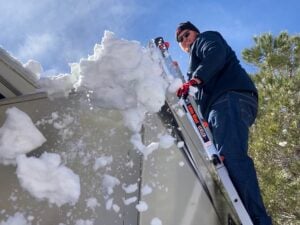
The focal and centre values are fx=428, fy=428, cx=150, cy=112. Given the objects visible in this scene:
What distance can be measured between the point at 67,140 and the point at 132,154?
1.29ft

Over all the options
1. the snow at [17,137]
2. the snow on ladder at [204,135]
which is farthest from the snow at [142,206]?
the snow on ladder at [204,135]

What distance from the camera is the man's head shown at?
4295 millimetres

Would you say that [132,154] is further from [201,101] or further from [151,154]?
[201,101]

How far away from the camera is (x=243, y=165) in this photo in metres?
3.00

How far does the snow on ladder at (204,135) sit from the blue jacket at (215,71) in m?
0.19

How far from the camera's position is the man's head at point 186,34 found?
4295mm

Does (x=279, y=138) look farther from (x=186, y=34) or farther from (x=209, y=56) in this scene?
(x=209, y=56)

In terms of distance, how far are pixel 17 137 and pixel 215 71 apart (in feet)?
5.90

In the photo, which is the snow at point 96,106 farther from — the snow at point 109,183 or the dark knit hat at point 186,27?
the dark knit hat at point 186,27

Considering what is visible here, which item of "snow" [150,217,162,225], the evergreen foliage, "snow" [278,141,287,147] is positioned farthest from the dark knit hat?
"snow" [278,141,287,147]

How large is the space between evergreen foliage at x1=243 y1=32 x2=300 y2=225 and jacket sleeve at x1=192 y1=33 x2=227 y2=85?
5.56 meters

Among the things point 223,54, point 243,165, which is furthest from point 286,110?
point 243,165

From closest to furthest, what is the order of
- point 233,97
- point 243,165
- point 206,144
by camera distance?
point 243,165
point 206,144
point 233,97

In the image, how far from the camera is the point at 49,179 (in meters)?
2.36
